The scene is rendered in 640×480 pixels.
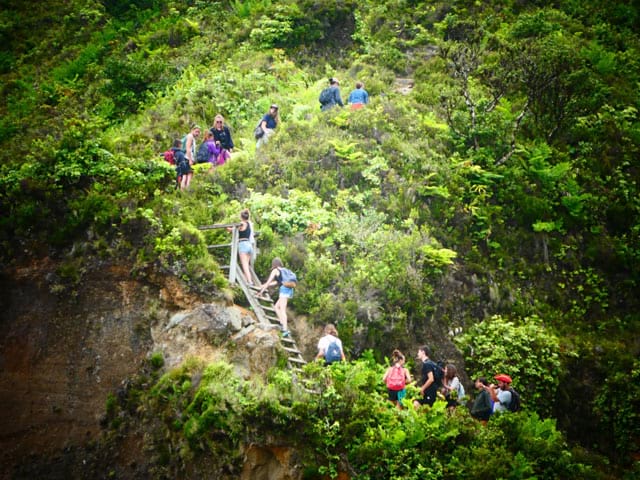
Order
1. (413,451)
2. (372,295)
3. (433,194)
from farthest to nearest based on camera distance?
(433,194), (372,295), (413,451)

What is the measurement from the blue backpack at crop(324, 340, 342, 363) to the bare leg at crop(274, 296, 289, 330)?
109cm

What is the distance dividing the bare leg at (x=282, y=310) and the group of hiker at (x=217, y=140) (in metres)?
4.39

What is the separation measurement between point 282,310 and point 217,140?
6031 mm

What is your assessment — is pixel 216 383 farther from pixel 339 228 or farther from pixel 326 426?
pixel 339 228

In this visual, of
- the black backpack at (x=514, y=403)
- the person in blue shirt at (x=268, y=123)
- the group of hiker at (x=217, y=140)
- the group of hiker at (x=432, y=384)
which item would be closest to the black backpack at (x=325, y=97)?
the group of hiker at (x=217, y=140)

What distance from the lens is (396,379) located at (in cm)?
1084

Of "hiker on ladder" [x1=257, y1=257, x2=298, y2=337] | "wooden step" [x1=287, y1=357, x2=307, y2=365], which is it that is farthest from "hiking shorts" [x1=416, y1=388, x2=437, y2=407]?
"hiker on ladder" [x1=257, y1=257, x2=298, y2=337]

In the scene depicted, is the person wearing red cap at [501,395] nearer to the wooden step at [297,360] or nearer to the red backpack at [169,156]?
the wooden step at [297,360]

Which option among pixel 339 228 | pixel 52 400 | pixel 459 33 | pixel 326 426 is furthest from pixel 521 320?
pixel 459 33

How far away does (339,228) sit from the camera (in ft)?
47.5

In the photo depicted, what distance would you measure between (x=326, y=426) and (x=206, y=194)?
716 centimetres

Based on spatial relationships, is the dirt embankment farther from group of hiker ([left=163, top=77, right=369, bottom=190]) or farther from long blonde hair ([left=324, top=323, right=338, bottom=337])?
group of hiker ([left=163, top=77, right=369, bottom=190])

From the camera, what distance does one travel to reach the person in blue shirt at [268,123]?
1661cm

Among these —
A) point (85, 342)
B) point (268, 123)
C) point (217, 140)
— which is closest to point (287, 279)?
point (85, 342)
